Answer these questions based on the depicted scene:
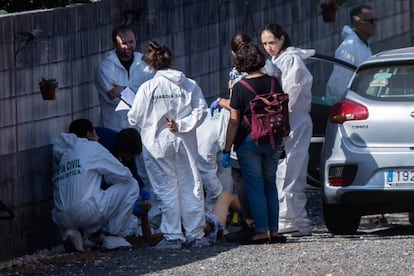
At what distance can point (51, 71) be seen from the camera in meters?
12.1

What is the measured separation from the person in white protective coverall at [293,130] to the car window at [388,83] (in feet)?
1.68

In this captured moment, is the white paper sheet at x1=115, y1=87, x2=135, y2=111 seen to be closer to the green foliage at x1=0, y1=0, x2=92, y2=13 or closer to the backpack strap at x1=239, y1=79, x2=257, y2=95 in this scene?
the green foliage at x1=0, y1=0, x2=92, y2=13

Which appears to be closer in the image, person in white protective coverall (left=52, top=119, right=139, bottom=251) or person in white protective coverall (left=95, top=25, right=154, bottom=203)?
person in white protective coverall (left=52, top=119, right=139, bottom=251)

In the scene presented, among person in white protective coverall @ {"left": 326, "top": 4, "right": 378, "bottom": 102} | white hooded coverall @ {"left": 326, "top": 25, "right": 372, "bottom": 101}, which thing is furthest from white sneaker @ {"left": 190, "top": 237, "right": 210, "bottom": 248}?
white hooded coverall @ {"left": 326, "top": 25, "right": 372, "bottom": 101}

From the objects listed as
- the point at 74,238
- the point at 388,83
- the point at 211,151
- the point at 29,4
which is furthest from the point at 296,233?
the point at 29,4

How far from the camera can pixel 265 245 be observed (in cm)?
1164

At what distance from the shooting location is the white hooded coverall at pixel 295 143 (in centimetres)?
1236

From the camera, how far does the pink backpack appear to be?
11.5m

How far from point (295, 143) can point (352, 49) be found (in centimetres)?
305

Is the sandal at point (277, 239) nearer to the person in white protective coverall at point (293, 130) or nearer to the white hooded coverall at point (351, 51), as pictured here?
the person in white protective coverall at point (293, 130)

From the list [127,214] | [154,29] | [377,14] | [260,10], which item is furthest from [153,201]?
[377,14]

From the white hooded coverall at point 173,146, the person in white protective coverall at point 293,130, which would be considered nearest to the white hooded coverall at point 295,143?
the person in white protective coverall at point 293,130

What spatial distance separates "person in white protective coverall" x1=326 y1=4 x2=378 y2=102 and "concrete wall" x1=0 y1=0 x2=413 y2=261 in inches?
58.9

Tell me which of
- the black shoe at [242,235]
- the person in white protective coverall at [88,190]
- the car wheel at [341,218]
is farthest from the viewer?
the car wheel at [341,218]
